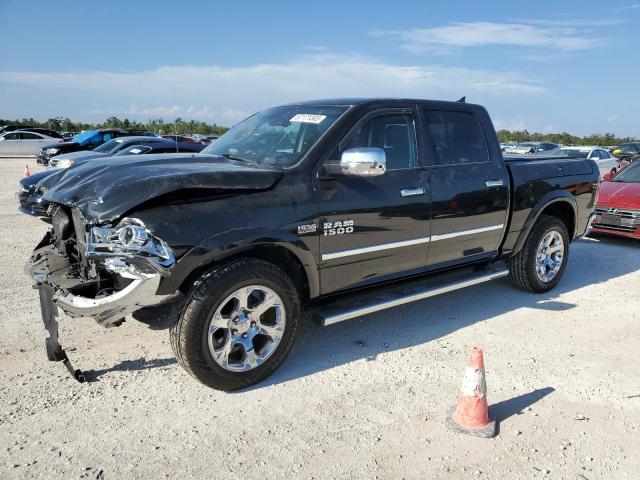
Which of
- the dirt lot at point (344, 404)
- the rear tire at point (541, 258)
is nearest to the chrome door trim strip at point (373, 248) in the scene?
the dirt lot at point (344, 404)

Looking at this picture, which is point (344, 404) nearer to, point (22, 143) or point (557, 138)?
point (22, 143)

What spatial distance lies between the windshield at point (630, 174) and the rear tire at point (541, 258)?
14.0 ft

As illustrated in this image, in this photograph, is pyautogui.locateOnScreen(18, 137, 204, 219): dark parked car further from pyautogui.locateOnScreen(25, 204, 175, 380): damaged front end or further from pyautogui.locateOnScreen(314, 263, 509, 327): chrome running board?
pyautogui.locateOnScreen(314, 263, 509, 327): chrome running board

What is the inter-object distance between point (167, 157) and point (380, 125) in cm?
170

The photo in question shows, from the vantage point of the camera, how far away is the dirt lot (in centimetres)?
285

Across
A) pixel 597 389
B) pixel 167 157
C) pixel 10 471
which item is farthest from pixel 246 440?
pixel 597 389

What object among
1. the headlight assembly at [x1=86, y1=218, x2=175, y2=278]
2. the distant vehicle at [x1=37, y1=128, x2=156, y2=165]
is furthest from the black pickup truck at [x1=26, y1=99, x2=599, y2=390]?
the distant vehicle at [x1=37, y1=128, x2=156, y2=165]

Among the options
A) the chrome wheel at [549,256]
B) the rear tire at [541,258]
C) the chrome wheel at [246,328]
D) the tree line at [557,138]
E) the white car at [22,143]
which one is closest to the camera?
the chrome wheel at [246,328]

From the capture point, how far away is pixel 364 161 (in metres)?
3.62

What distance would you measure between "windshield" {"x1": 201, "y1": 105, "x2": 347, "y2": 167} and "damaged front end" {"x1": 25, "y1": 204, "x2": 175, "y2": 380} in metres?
1.22

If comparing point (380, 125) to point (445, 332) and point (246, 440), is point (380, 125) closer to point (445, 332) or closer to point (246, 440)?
point (445, 332)

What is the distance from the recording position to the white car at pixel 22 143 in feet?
91.8

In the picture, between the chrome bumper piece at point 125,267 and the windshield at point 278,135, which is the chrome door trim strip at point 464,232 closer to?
the windshield at point 278,135

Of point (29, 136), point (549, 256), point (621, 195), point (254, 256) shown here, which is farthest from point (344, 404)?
point (29, 136)
